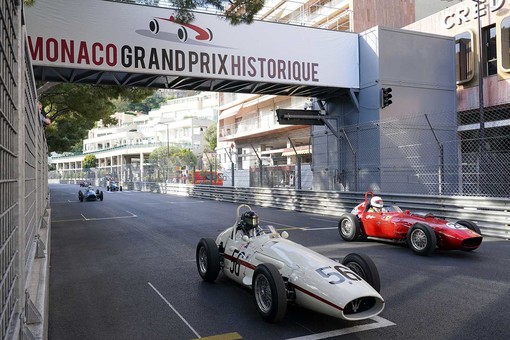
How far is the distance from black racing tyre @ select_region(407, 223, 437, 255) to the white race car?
329cm

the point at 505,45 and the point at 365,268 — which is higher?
the point at 505,45

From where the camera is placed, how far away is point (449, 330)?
4.38 m

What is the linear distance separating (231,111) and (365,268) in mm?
45183

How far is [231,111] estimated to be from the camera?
4934 centimetres

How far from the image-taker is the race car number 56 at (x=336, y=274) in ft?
14.3

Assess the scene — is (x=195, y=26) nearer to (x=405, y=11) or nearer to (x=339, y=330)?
(x=339, y=330)

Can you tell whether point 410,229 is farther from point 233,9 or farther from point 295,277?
point 233,9

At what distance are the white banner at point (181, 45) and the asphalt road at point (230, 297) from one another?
741cm

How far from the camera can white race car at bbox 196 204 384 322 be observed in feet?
13.9

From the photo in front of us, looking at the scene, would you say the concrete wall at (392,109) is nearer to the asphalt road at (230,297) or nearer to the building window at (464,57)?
the building window at (464,57)

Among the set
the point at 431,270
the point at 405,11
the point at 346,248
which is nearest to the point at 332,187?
the point at 346,248

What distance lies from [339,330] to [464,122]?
21.3 m

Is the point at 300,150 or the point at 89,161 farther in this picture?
the point at 89,161

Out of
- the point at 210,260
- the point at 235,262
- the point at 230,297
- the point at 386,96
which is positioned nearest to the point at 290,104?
the point at 386,96
